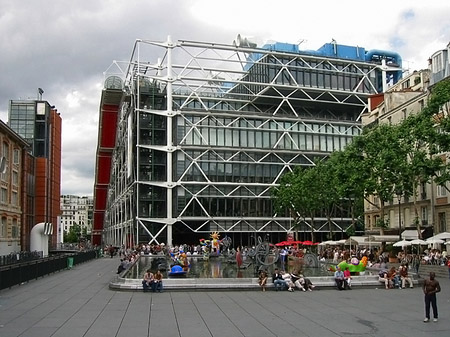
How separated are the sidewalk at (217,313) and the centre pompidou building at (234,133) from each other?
2144 inches

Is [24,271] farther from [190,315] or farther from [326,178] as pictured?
[326,178]

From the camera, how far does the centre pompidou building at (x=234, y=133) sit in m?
82.6

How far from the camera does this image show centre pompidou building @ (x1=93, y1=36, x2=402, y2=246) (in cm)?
8262

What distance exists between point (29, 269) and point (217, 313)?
1772cm

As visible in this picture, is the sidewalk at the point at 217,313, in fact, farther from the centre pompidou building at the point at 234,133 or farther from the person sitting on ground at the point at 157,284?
the centre pompidou building at the point at 234,133

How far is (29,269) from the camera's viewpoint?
3297 centimetres

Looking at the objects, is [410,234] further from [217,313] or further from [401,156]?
[217,313]

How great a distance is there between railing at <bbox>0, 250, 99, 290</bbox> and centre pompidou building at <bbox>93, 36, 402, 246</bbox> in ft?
108

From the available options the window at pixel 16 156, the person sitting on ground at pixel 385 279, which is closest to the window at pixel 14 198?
the window at pixel 16 156

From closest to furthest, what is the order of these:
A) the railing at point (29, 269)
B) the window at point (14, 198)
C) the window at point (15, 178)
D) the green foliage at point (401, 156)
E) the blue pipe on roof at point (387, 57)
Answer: the railing at point (29, 269) → the green foliage at point (401, 156) → the window at point (14, 198) → the window at point (15, 178) → the blue pipe on roof at point (387, 57)

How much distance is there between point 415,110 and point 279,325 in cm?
4630

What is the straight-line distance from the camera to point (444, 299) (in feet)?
77.5

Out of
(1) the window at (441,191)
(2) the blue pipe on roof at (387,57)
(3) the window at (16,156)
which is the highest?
(2) the blue pipe on roof at (387,57)

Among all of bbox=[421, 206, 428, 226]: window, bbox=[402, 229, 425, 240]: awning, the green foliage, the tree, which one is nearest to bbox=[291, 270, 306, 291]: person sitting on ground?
the green foliage
